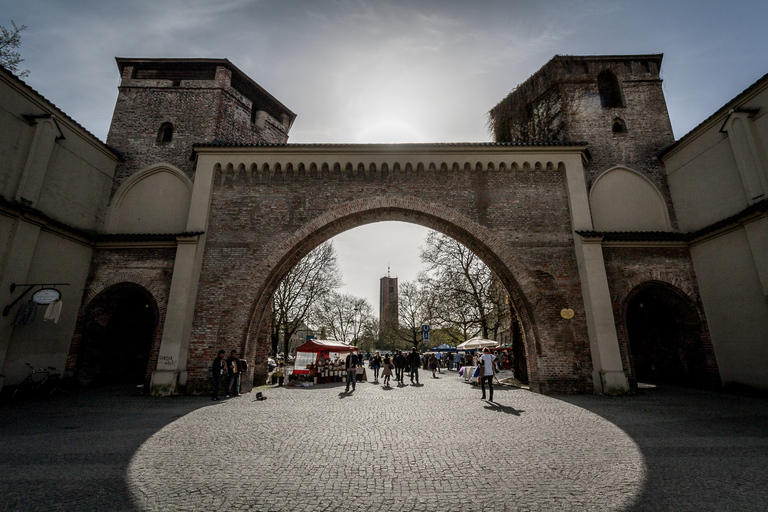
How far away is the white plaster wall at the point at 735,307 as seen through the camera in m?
10.1

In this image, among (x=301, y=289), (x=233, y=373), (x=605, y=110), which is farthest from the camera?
(x=301, y=289)

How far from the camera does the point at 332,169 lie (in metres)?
13.5

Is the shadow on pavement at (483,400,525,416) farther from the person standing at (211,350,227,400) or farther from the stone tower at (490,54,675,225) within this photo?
the stone tower at (490,54,675,225)

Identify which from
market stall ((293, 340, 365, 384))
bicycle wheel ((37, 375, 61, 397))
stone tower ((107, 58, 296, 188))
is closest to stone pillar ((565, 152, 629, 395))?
market stall ((293, 340, 365, 384))

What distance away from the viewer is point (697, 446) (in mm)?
5402

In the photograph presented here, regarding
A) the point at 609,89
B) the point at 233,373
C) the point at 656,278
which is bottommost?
the point at 233,373

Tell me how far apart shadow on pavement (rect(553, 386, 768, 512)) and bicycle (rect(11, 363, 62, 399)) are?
1467 cm

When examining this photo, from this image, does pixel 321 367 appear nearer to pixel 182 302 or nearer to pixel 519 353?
pixel 182 302

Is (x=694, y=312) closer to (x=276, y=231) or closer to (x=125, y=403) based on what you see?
(x=276, y=231)

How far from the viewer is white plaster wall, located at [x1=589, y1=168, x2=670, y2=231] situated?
13.0 m

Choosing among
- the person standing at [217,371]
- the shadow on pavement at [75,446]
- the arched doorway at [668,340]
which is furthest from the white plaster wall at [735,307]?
the person standing at [217,371]

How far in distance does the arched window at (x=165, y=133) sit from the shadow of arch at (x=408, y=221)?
7707mm

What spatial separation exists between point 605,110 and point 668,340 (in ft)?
32.2

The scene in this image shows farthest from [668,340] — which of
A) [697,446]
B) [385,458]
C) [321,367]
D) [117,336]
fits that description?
[117,336]
